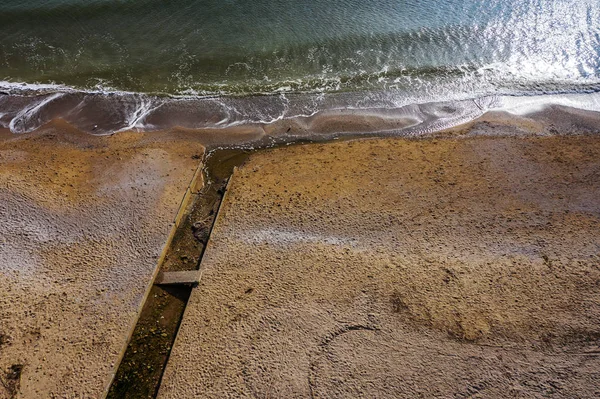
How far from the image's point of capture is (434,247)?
37.3 ft

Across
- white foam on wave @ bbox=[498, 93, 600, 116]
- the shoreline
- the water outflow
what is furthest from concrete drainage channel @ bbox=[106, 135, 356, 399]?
white foam on wave @ bbox=[498, 93, 600, 116]

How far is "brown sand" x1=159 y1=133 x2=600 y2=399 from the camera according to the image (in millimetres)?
9078

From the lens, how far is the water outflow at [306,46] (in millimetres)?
18875

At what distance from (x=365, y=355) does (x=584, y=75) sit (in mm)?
17629

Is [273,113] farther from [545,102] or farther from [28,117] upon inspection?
[545,102]

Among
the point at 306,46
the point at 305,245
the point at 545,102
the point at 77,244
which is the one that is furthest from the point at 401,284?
the point at 306,46

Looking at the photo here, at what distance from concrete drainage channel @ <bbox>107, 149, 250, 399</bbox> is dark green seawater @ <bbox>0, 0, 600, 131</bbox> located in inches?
205

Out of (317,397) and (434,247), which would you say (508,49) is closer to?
(434,247)

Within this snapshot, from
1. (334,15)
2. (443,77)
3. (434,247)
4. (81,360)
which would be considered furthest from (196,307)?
(334,15)

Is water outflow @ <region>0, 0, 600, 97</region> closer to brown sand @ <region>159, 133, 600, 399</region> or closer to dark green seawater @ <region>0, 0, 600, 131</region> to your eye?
dark green seawater @ <region>0, 0, 600, 131</region>

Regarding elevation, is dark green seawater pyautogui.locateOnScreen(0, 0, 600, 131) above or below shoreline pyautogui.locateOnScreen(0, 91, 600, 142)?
above

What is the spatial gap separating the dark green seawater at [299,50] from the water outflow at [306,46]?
0.06 m

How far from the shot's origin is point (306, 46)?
2050 centimetres

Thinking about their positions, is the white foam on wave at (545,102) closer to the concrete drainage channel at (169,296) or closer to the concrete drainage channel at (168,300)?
the concrete drainage channel at (169,296)
